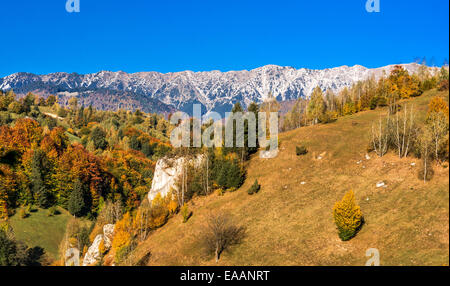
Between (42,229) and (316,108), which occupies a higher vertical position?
(316,108)

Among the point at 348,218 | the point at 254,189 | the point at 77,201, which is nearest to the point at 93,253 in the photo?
the point at 77,201

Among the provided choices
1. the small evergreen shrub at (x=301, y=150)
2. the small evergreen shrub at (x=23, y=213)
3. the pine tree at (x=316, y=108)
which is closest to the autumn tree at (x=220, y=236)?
the small evergreen shrub at (x=301, y=150)

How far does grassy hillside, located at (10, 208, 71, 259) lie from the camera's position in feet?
270

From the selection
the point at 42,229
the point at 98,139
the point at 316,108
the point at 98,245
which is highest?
the point at 316,108

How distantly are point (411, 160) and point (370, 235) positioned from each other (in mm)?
23685

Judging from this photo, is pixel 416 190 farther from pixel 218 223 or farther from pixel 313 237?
pixel 218 223

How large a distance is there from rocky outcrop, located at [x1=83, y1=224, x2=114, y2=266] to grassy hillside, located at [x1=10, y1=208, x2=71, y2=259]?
31.4 feet

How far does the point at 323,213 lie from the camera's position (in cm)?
5838

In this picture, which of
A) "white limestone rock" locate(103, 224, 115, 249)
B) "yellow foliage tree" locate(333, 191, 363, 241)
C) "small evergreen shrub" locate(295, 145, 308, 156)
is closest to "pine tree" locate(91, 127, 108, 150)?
"white limestone rock" locate(103, 224, 115, 249)

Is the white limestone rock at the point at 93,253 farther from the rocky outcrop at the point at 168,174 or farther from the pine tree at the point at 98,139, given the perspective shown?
the pine tree at the point at 98,139

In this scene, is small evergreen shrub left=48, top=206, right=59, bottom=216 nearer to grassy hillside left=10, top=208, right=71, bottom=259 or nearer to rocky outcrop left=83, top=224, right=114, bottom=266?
grassy hillside left=10, top=208, right=71, bottom=259

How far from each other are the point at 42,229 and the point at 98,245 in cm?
2249

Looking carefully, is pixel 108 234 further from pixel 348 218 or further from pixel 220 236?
pixel 348 218
